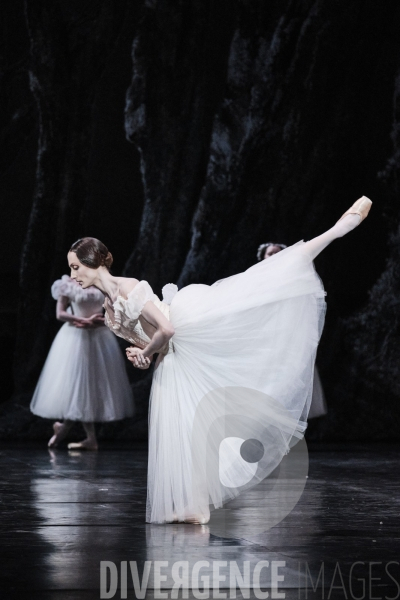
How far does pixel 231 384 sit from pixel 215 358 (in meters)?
0.13

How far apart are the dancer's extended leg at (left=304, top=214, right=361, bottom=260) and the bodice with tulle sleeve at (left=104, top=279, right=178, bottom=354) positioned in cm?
66

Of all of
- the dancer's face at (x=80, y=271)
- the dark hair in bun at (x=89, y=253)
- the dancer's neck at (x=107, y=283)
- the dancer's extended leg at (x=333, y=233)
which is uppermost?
the dancer's extended leg at (x=333, y=233)

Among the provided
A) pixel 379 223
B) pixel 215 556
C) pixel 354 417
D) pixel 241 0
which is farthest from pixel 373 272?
pixel 215 556

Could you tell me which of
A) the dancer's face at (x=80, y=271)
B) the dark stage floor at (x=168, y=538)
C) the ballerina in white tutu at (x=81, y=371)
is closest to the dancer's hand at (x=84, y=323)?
the ballerina in white tutu at (x=81, y=371)

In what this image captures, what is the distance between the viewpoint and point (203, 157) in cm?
847

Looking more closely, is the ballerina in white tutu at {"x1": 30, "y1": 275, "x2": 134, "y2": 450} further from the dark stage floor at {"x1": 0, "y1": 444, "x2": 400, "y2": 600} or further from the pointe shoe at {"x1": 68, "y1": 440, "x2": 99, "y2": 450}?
the dark stage floor at {"x1": 0, "y1": 444, "x2": 400, "y2": 600}

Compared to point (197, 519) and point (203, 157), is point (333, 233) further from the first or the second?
point (203, 157)

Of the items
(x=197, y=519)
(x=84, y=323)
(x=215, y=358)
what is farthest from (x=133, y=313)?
(x=84, y=323)

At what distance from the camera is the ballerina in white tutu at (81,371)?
7125mm

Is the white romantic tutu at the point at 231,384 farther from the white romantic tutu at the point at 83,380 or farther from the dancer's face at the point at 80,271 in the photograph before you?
the white romantic tutu at the point at 83,380

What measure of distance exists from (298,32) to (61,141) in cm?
238

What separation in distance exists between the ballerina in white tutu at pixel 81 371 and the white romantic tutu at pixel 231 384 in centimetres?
335

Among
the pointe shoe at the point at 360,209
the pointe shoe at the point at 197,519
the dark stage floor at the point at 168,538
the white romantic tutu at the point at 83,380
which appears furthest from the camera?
the white romantic tutu at the point at 83,380

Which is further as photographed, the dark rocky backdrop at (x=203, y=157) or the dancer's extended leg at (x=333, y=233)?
the dark rocky backdrop at (x=203, y=157)
